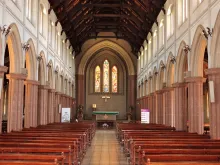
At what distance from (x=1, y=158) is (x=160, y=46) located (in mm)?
18236

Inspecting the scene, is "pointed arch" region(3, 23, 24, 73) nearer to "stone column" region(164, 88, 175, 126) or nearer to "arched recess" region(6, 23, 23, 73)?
"arched recess" region(6, 23, 23, 73)

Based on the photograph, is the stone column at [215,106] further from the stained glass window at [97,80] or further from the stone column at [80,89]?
the stained glass window at [97,80]

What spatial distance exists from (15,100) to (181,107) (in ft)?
29.1

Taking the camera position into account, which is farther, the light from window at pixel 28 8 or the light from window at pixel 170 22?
the light from window at pixel 170 22

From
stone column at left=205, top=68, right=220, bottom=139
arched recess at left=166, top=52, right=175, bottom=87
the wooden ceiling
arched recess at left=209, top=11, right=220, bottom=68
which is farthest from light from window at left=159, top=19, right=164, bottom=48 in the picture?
stone column at left=205, top=68, right=220, bottom=139

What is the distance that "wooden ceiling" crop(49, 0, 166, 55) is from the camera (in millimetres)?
23656

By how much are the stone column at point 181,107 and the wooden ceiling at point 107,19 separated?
22.1ft

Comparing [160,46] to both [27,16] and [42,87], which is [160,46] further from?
[27,16]

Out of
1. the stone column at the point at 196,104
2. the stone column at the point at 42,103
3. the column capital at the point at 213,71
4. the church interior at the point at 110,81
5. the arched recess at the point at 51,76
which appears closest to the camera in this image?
the church interior at the point at 110,81

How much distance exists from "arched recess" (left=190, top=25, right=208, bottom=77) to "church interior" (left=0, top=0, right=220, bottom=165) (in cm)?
5

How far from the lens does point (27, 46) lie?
15516 millimetres

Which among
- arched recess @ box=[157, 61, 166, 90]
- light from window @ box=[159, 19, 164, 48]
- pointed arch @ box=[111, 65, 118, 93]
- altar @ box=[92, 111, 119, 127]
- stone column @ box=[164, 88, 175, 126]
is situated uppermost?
light from window @ box=[159, 19, 164, 48]

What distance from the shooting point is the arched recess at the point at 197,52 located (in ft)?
45.8

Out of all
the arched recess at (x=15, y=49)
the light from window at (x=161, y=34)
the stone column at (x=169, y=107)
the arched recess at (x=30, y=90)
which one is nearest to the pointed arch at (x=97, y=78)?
the light from window at (x=161, y=34)
